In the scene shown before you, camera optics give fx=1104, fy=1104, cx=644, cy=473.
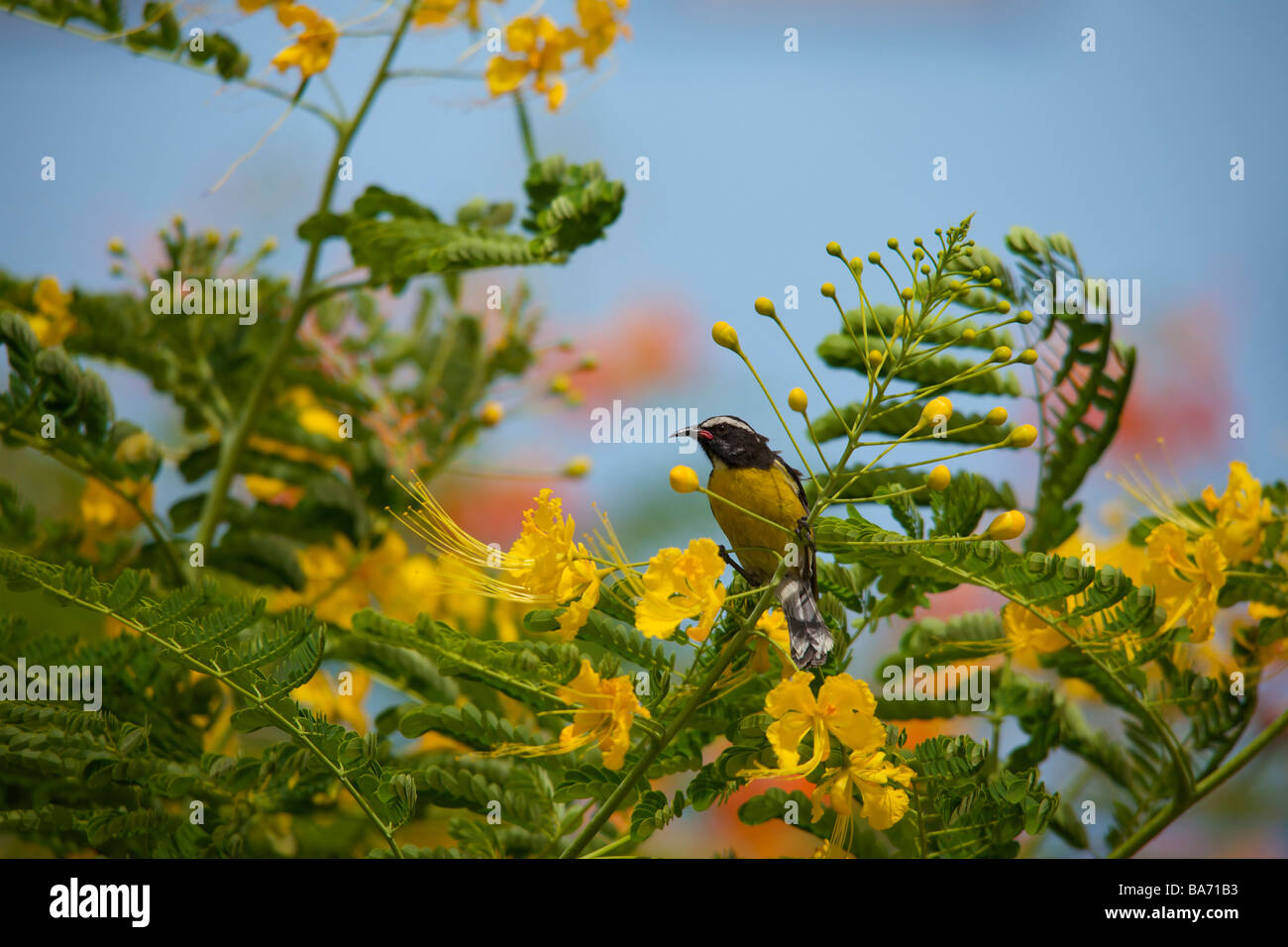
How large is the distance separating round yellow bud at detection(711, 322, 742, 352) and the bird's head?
10 cm

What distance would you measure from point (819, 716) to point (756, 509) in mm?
110

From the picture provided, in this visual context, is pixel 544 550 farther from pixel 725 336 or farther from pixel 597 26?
pixel 597 26

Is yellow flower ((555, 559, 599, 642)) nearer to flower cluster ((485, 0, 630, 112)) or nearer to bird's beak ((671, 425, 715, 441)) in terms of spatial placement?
bird's beak ((671, 425, 715, 441))

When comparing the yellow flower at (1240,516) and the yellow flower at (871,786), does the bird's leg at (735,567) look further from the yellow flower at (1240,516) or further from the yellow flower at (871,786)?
the yellow flower at (1240,516)

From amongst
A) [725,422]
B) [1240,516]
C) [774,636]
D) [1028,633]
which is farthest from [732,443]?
[1240,516]

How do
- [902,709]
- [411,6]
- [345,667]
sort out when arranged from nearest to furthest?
[902,709] → [411,6] → [345,667]

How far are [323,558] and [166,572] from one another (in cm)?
19

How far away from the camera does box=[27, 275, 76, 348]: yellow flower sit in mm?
1007

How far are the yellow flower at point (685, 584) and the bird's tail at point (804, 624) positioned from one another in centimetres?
3

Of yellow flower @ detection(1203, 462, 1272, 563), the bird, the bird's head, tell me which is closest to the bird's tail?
the bird
